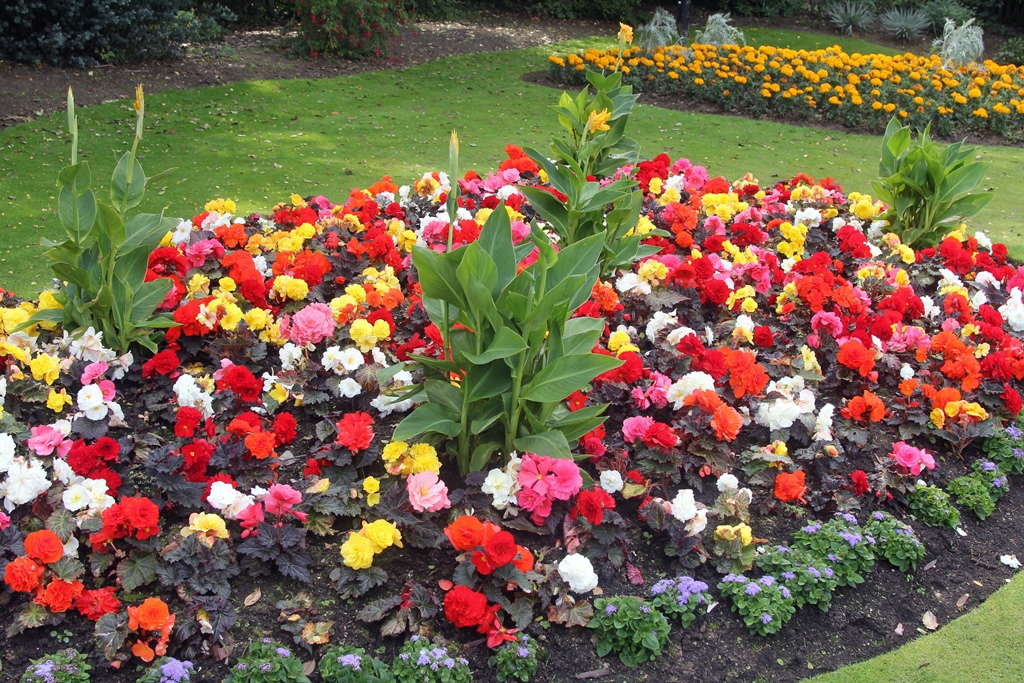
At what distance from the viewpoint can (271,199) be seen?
255 inches

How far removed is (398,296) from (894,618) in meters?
2.38

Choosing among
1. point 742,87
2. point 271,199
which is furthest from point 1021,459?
point 742,87

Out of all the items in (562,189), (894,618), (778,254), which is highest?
(562,189)

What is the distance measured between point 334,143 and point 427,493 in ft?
19.6

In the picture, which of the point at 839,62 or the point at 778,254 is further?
the point at 839,62

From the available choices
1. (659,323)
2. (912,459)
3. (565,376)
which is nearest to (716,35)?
(659,323)

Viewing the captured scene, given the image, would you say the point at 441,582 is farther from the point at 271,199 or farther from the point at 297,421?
the point at 271,199

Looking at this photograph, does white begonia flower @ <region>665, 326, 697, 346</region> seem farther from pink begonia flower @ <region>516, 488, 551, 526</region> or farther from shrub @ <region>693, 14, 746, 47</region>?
shrub @ <region>693, 14, 746, 47</region>

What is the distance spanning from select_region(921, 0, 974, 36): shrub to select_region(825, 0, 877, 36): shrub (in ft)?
3.38

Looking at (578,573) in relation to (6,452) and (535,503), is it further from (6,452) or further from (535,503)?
(6,452)

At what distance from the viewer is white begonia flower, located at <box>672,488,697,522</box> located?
9.67 ft

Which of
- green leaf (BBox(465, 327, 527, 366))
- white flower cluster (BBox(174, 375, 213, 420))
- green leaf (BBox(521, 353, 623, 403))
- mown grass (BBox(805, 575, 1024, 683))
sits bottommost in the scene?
mown grass (BBox(805, 575, 1024, 683))

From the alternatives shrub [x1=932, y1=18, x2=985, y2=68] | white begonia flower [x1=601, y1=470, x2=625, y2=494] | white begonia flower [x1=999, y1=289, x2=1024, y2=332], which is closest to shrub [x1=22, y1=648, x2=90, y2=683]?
white begonia flower [x1=601, y1=470, x2=625, y2=494]

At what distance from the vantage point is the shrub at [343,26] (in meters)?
11.0
